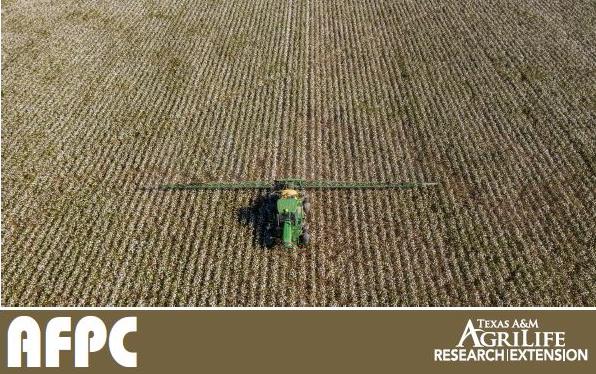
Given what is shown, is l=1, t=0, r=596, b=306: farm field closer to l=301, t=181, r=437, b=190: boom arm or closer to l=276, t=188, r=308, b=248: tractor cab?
l=301, t=181, r=437, b=190: boom arm

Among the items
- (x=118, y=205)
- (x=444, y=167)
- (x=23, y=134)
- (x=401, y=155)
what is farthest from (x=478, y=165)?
(x=23, y=134)

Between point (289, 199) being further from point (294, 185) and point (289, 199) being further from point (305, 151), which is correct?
point (305, 151)

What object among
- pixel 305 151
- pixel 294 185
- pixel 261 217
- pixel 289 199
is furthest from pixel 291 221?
pixel 305 151

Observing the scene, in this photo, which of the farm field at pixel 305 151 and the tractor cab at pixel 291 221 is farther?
the tractor cab at pixel 291 221

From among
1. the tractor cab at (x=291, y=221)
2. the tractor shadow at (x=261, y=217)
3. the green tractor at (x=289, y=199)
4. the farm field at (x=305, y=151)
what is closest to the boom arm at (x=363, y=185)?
the green tractor at (x=289, y=199)

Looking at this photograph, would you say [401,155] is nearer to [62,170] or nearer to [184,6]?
[62,170]

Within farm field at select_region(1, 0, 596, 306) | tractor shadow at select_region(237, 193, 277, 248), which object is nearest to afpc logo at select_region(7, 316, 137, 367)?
farm field at select_region(1, 0, 596, 306)

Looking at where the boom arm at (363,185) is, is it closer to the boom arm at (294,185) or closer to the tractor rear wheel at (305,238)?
the boom arm at (294,185)
